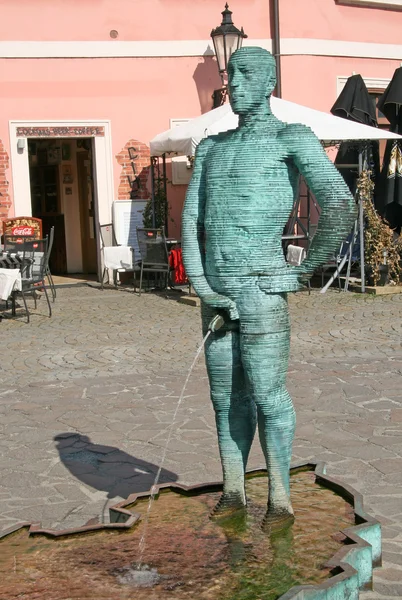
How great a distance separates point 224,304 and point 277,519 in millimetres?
968

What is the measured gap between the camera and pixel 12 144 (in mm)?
13656

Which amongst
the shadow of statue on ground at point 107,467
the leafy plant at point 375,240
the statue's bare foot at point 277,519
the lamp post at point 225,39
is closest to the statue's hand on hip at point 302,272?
the statue's bare foot at point 277,519

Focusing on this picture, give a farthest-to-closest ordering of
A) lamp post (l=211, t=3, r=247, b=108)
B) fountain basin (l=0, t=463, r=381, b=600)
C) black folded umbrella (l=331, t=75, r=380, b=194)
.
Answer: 1. black folded umbrella (l=331, t=75, r=380, b=194)
2. lamp post (l=211, t=3, r=247, b=108)
3. fountain basin (l=0, t=463, r=381, b=600)

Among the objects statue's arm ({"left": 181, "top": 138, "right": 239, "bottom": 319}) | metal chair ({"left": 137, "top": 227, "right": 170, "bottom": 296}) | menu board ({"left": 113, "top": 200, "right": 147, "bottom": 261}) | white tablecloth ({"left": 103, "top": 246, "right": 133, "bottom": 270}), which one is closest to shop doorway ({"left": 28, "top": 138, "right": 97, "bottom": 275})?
menu board ({"left": 113, "top": 200, "right": 147, "bottom": 261})

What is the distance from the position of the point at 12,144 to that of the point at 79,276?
10.4ft

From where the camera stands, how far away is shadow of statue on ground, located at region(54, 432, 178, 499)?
5.01 m

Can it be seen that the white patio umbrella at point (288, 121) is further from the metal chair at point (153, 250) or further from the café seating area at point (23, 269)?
the café seating area at point (23, 269)

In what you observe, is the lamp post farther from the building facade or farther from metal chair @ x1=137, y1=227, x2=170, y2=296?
metal chair @ x1=137, y1=227, x2=170, y2=296

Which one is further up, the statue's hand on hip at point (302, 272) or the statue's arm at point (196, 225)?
the statue's arm at point (196, 225)

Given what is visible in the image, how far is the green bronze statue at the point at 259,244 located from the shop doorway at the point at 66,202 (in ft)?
40.9

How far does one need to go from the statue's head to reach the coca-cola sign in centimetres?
1017

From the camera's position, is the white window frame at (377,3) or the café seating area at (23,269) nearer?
the café seating area at (23,269)

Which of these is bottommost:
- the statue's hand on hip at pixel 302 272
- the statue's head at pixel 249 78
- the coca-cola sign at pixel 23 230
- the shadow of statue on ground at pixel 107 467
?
the shadow of statue on ground at pixel 107 467

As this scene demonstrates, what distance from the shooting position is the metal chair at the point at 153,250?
12.6 m
